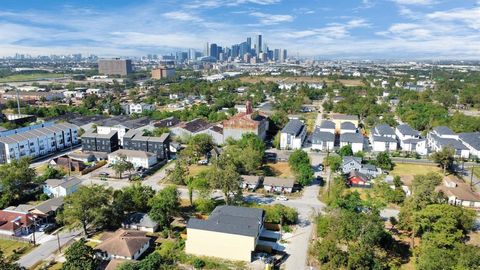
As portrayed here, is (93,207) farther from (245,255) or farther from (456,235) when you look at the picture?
(456,235)

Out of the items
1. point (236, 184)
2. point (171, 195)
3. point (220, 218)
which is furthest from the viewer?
point (236, 184)

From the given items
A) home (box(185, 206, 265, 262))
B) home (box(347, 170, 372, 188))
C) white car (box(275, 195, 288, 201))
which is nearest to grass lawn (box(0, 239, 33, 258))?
home (box(185, 206, 265, 262))

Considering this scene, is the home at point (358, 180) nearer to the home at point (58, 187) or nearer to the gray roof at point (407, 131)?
the gray roof at point (407, 131)

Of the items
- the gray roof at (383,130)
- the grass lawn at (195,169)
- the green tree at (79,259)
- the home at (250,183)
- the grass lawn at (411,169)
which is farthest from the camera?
the gray roof at (383,130)

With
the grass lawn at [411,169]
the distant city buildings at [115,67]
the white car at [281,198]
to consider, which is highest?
the distant city buildings at [115,67]

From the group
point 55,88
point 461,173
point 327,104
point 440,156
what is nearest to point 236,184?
point 440,156

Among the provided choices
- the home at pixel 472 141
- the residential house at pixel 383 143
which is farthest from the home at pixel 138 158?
the home at pixel 472 141

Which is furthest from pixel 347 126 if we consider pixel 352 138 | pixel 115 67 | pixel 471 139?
pixel 115 67
